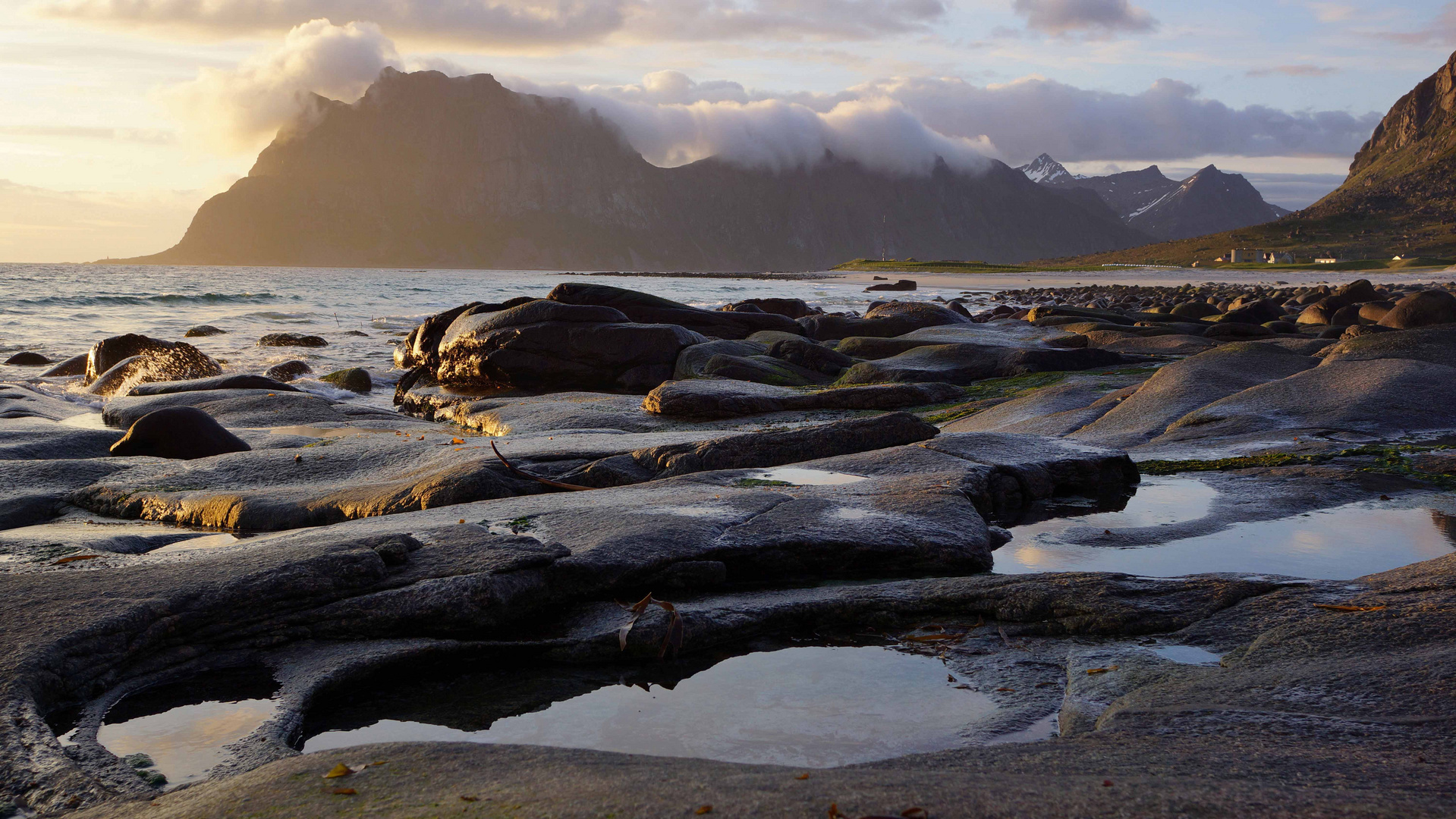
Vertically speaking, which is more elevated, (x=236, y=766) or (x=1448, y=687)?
(x=1448, y=687)

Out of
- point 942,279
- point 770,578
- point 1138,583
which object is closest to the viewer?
point 1138,583

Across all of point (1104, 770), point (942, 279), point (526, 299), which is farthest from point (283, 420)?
point (942, 279)

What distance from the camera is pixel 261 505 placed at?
20.2 feet

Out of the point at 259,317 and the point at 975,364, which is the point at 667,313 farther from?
the point at 259,317

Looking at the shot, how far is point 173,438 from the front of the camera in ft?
28.1

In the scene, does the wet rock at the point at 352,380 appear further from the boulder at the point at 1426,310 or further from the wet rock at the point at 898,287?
the wet rock at the point at 898,287

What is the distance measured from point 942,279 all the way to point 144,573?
3150 inches

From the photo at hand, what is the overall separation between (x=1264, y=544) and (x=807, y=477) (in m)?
2.90

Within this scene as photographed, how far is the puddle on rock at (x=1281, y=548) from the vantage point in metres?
4.82

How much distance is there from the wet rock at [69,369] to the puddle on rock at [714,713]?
Answer: 18848mm

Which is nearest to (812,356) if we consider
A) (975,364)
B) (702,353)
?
(702,353)

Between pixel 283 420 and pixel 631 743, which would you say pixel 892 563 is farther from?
pixel 283 420

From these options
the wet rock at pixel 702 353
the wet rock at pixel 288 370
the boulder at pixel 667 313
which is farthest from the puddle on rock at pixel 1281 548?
the wet rock at pixel 288 370

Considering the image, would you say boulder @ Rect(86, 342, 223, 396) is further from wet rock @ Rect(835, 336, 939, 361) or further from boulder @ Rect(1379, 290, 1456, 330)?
boulder @ Rect(1379, 290, 1456, 330)
